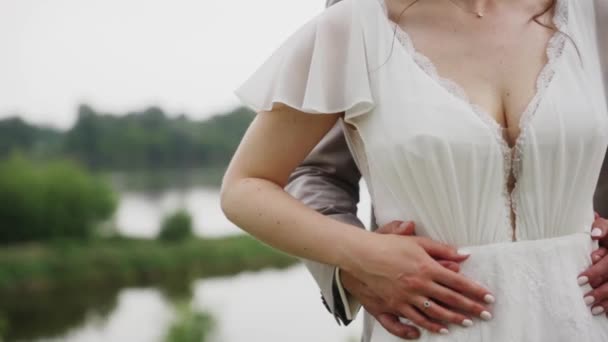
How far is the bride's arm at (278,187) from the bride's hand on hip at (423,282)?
0.19ft

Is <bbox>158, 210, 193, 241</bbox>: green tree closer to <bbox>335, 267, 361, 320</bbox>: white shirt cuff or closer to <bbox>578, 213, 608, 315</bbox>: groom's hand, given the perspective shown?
<bbox>335, 267, 361, 320</bbox>: white shirt cuff

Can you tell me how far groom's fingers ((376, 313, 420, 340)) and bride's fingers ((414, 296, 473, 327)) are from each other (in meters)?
0.05

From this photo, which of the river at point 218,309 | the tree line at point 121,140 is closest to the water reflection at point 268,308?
the river at point 218,309

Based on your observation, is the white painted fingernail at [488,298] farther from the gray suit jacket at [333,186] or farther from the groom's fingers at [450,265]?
the gray suit jacket at [333,186]

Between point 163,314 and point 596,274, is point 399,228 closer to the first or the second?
point 596,274

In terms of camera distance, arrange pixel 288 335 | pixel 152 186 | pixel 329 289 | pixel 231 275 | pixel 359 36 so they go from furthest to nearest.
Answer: pixel 152 186 → pixel 231 275 → pixel 288 335 → pixel 329 289 → pixel 359 36

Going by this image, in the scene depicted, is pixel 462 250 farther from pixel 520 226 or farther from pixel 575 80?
pixel 575 80

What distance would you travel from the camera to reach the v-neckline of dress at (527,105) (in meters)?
1.07

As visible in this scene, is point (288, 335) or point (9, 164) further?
point (9, 164)

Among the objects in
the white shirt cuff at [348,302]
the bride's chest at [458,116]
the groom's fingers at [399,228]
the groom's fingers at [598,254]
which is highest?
the bride's chest at [458,116]

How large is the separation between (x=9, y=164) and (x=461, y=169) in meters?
40.6

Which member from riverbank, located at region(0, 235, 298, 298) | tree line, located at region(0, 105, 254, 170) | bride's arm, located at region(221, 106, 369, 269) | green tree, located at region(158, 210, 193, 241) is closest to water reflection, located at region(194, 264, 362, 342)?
riverbank, located at region(0, 235, 298, 298)

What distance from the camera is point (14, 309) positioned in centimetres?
2844

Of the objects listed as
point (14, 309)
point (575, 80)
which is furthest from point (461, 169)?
point (14, 309)
